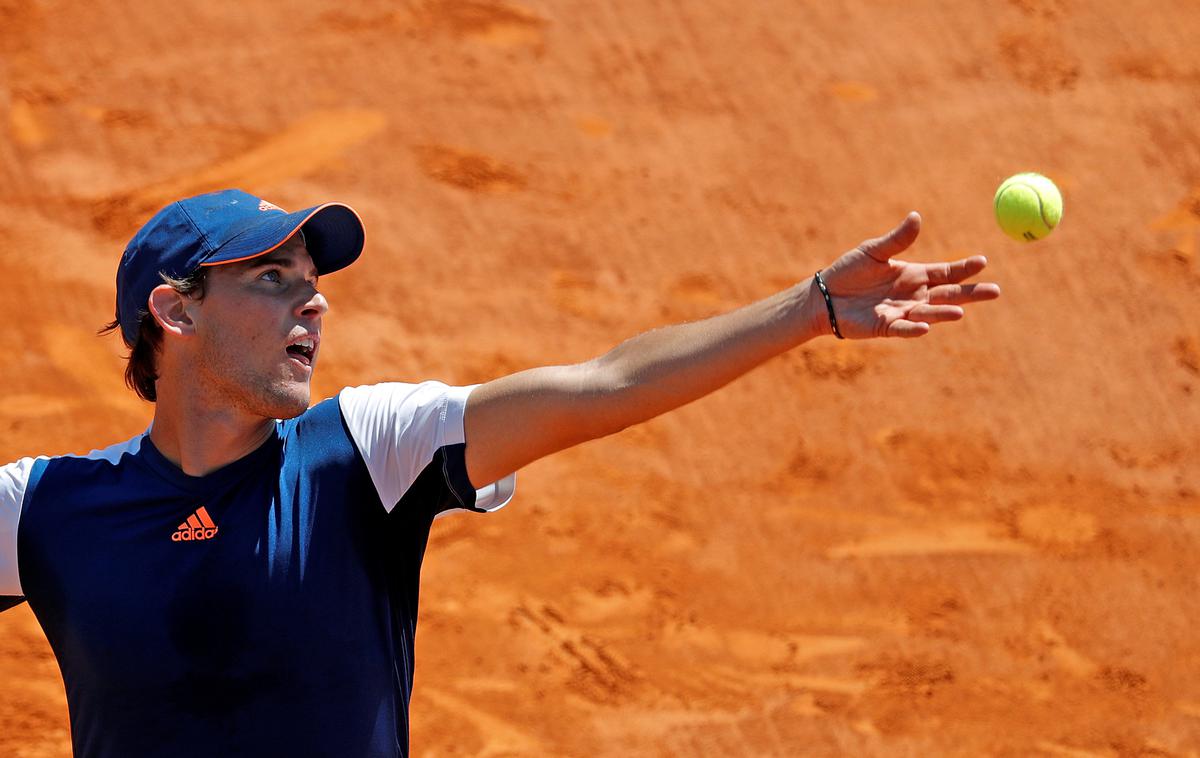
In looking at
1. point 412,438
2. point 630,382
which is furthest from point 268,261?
point 630,382

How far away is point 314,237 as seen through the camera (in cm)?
299

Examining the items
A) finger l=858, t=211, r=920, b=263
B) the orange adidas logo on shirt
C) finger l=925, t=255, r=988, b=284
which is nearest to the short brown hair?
the orange adidas logo on shirt

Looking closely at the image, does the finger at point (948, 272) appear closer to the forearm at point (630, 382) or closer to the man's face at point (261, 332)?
the forearm at point (630, 382)

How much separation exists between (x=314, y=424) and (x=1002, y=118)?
21.0 feet

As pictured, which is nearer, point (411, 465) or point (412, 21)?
point (411, 465)

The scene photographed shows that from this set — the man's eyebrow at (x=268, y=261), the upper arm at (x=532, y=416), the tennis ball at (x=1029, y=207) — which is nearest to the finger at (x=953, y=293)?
the upper arm at (x=532, y=416)

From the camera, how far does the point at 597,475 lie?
674 centimetres

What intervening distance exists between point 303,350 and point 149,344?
395 mm

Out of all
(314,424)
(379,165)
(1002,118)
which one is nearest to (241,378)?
(314,424)

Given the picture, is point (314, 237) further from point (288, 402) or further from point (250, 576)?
point (250, 576)

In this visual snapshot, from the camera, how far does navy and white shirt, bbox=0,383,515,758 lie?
101 inches

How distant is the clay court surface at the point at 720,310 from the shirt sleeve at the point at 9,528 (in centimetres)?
316

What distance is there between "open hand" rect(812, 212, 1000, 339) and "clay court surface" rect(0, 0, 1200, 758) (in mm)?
3467

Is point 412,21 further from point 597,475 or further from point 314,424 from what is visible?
point 314,424
